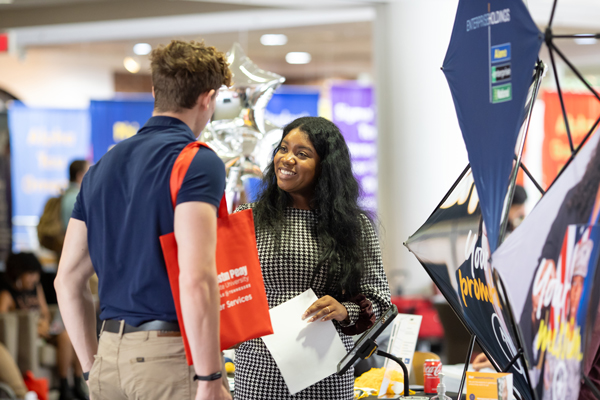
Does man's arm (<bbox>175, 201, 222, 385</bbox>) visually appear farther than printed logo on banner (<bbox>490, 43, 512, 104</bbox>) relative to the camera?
No

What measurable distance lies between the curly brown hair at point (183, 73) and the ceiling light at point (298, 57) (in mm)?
8436

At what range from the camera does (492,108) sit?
1.63 meters

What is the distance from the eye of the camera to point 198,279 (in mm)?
1471

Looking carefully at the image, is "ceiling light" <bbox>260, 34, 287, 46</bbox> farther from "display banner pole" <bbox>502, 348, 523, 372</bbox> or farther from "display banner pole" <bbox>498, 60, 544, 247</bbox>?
"display banner pole" <bbox>502, 348, 523, 372</bbox>

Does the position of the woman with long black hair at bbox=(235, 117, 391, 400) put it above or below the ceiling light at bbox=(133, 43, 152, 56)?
below

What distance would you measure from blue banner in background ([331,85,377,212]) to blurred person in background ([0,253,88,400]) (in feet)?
11.5

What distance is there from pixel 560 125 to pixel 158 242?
24.9 ft

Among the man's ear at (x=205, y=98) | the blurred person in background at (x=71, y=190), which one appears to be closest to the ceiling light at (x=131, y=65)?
the blurred person in background at (x=71, y=190)

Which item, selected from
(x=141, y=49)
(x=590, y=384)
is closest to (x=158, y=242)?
(x=590, y=384)

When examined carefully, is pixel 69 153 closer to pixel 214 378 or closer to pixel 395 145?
pixel 395 145

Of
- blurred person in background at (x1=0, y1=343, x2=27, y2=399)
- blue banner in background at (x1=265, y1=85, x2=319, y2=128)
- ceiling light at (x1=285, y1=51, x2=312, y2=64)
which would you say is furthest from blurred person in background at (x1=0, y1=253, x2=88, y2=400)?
ceiling light at (x1=285, y1=51, x2=312, y2=64)

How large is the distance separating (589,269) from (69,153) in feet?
27.2

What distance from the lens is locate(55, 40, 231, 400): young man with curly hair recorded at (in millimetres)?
1486

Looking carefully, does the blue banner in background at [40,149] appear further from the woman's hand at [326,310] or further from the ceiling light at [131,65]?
the woman's hand at [326,310]
